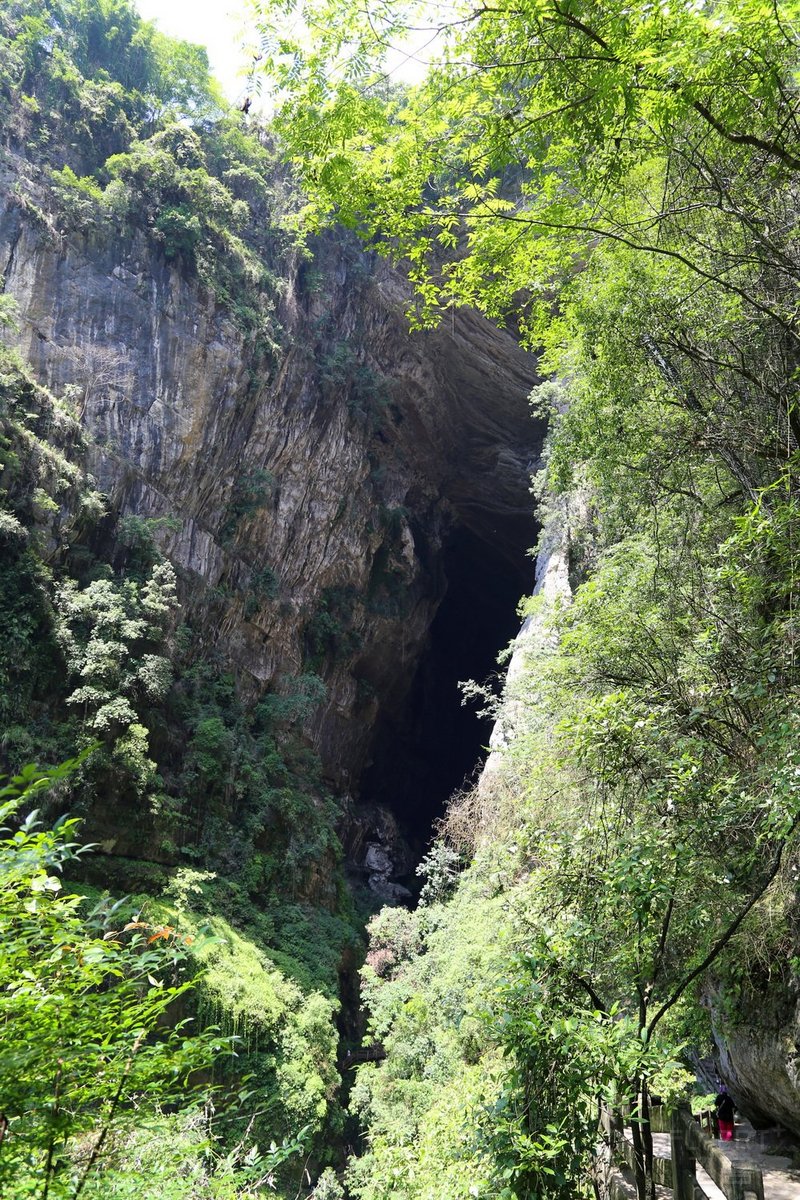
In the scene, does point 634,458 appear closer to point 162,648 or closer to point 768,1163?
point 768,1163

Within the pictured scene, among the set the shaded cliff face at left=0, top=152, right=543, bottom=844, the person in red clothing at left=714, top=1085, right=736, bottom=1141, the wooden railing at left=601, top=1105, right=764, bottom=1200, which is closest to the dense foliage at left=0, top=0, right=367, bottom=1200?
the shaded cliff face at left=0, top=152, right=543, bottom=844

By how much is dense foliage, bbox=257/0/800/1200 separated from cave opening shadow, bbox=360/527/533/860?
19033 mm

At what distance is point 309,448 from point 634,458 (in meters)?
15.1

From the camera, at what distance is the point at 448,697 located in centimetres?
2634

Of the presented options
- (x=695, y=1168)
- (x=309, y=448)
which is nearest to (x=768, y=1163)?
(x=695, y=1168)

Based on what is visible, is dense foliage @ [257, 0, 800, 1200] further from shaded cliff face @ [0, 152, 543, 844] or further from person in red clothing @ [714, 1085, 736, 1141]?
shaded cliff face @ [0, 152, 543, 844]

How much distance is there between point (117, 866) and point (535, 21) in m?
11.8

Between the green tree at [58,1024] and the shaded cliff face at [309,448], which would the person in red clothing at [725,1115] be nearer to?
the green tree at [58,1024]

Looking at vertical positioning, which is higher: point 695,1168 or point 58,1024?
point 58,1024

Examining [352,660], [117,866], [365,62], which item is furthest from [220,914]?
[365,62]

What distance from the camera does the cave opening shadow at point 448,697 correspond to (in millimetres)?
24000

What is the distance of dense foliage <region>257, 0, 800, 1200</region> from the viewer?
2.39m

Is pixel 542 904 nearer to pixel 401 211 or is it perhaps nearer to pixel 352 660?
pixel 401 211

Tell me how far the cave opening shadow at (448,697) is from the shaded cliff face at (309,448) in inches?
8.3
